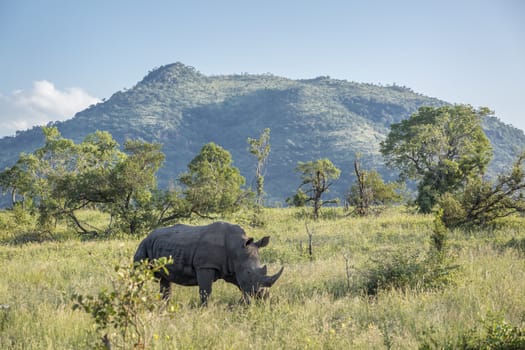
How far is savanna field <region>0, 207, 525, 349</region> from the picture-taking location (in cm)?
533

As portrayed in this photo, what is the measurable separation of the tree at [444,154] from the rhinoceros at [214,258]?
1859 cm

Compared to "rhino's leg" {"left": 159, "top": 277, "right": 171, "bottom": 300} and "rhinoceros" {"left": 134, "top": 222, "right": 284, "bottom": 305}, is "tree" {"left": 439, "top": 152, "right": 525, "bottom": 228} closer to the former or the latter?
"rhinoceros" {"left": 134, "top": 222, "right": 284, "bottom": 305}

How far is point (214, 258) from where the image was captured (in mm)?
7770

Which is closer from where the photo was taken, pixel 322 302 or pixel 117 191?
pixel 322 302

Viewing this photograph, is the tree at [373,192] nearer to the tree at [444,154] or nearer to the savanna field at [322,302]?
the tree at [444,154]

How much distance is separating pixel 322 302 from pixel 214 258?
6.51 feet

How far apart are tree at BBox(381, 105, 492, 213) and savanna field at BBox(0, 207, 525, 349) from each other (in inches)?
389

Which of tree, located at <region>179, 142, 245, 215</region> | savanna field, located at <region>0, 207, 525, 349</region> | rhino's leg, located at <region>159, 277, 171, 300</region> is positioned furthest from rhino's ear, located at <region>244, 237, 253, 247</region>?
tree, located at <region>179, 142, 245, 215</region>

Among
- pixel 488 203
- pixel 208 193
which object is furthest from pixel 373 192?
pixel 208 193

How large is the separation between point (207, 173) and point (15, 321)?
635 inches

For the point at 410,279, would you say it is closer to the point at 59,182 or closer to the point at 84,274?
the point at 84,274

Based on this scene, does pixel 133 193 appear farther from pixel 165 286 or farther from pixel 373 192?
pixel 373 192

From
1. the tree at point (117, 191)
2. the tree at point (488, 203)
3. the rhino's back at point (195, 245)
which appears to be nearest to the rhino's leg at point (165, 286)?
the rhino's back at point (195, 245)

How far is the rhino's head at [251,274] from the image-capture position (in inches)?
294
